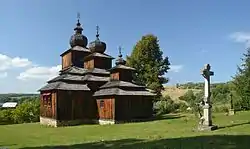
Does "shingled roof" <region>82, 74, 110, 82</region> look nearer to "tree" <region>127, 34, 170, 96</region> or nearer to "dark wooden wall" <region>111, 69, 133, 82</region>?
"dark wooden wall" <region>111, 69, 133, 82</region>

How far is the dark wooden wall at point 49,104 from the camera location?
3509cm

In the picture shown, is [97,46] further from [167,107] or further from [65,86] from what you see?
[167,107]

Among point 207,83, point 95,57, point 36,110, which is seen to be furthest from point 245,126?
point 36,110

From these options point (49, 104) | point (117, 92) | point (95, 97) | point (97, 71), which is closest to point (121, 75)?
point (117, 92)

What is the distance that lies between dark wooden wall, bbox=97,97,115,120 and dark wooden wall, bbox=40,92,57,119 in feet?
16.0

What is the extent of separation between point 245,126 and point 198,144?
7.17 meters

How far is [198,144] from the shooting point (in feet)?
45.8

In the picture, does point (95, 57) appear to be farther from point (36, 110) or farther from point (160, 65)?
point (160, 65)

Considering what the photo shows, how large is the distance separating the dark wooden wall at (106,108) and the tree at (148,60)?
20092 millimetres

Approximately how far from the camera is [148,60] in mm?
56938

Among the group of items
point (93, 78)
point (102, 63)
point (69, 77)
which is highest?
point (102, 63)

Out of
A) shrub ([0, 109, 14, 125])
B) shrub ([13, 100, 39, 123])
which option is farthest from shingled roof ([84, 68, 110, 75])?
shrub ([0, 109, 14, 125])

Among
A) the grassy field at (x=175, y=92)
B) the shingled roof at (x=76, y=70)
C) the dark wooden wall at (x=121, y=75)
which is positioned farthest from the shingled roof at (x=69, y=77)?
the grassy field at (x=175, y=92)

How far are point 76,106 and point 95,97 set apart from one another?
93.7 inches
